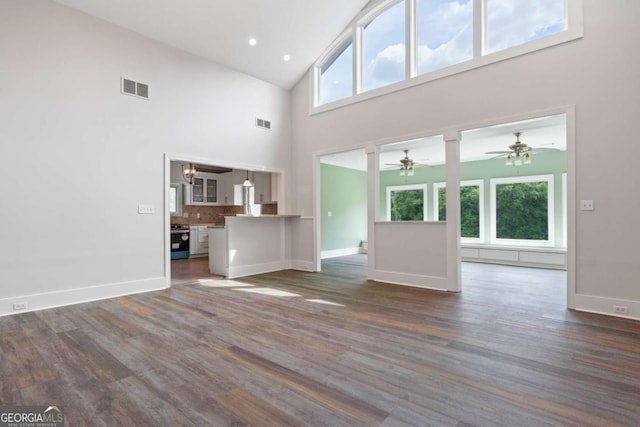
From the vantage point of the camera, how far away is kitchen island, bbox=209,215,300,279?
6.00 m

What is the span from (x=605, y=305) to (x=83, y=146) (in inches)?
260

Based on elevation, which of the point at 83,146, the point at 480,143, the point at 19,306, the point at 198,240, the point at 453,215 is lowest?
the point at 19,306

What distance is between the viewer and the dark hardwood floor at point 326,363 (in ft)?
6.04

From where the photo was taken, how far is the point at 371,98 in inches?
223

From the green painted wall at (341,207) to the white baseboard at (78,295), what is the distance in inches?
187

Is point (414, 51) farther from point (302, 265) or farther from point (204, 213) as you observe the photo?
point (204, 213)

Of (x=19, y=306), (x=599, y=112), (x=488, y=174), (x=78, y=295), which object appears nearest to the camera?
(x=599, y=112)

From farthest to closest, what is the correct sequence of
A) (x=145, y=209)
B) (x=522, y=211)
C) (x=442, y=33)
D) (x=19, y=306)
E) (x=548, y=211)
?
(x=522, y=211) < (x=548, y=211) < (x=442, y=33) < (x=145, y=209) < (x=19, y=306)

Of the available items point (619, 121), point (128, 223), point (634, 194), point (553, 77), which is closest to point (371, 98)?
point (553, 77)

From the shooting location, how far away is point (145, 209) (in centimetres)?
488

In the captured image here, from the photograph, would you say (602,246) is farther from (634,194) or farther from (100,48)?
(100,48)

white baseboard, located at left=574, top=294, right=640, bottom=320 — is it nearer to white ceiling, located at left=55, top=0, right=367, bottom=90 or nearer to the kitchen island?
the kitchen island

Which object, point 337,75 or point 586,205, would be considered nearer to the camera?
point 586,205

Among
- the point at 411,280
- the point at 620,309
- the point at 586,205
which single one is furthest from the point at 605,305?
the point at 411,280
